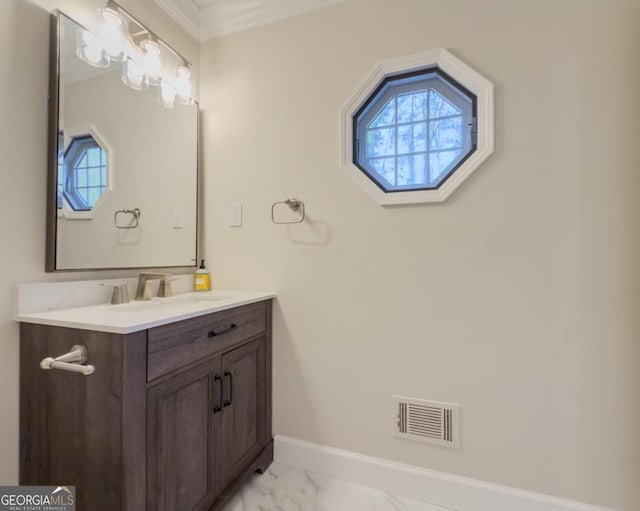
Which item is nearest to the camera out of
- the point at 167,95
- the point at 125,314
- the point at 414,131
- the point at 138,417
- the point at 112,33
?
the point at 138,417

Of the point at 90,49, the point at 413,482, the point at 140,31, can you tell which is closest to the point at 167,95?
the point at 140,31

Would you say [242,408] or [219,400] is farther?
[242,408]

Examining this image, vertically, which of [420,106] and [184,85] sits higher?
[184,85]

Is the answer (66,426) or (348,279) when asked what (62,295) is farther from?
(348,279)

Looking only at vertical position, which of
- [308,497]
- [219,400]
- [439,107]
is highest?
[439,107]

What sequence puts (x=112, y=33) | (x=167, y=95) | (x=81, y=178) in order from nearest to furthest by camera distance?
(x=81, y=178), (x=112, y=33), (x=167, y=95)

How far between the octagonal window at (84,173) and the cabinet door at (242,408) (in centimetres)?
85

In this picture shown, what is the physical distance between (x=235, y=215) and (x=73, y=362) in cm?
103

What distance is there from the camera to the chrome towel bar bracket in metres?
0.95

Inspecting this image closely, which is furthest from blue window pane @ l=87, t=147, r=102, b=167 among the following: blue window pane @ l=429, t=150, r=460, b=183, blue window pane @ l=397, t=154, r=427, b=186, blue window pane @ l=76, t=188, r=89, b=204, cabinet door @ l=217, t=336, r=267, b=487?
blue window pane @ l=429, t=150, r=460, b=183

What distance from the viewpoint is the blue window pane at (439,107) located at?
149cm

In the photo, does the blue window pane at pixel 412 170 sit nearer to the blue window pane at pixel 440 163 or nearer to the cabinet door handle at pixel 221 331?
the blue window pane at pixel 440 163

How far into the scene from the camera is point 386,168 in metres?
1.60

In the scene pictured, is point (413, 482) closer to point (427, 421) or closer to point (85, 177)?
point (427, 421)
